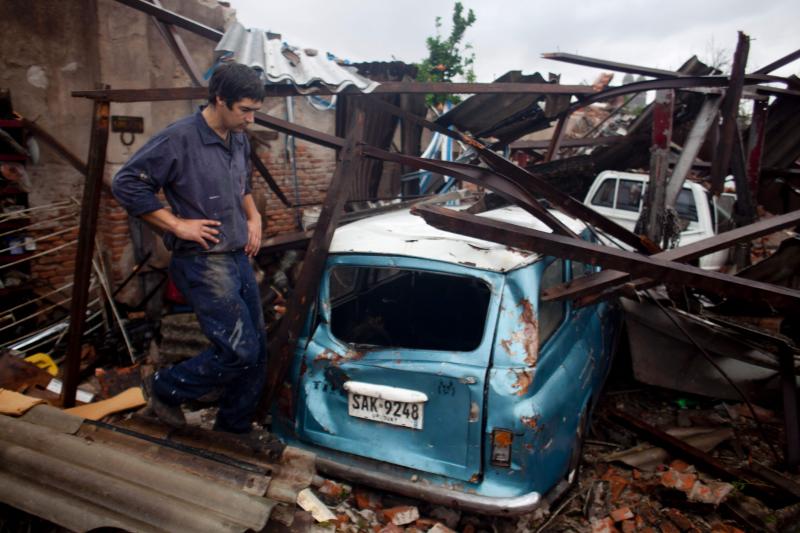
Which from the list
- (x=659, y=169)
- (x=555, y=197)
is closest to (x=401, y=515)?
(x=555, y=197)

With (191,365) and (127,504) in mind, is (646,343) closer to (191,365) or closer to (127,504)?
(191,365)

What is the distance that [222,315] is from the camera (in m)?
2.68

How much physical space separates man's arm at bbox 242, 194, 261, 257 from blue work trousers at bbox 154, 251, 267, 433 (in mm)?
78

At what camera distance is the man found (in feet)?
8.36

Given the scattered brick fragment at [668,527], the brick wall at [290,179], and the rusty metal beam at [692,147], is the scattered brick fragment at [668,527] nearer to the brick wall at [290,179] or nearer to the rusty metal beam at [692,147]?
the rusty metal beam at [692,147]

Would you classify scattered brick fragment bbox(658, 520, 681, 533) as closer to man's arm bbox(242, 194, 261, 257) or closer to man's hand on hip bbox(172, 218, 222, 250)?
man's arm bbox(242, 194, 261, 257)

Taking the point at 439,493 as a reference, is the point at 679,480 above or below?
below

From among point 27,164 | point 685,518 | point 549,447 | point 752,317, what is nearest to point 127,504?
point 549,447

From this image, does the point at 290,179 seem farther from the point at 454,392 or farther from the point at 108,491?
the point at 108,491

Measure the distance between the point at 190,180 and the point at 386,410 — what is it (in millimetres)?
1482

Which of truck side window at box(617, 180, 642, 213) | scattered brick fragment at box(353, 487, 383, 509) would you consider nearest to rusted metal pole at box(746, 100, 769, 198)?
truck side window at box(617, 180, 642, 213)

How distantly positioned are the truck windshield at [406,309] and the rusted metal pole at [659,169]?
152 cm

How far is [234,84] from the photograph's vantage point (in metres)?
2.54

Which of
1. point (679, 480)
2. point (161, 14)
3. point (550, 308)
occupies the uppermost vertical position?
point (161, 14)
